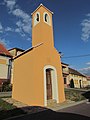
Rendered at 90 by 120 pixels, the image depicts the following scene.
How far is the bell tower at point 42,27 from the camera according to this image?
1341 cm

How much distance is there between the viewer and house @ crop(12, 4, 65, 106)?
11394 mm

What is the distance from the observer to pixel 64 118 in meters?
7.62

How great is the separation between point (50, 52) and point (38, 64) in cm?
234

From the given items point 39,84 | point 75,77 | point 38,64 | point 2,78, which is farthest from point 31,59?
point 75,77

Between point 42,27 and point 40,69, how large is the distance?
14.4 feet

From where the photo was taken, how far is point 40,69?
468 inches

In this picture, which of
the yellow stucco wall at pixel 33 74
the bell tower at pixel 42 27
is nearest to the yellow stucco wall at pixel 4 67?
the yellow stucco wall at pixel 33 74

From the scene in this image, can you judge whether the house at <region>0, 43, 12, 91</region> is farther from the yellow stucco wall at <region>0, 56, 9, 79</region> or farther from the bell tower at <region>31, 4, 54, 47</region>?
the bell tower at <region>31, 4, 54, 47</region>

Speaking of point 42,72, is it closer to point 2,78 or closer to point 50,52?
point 50,52

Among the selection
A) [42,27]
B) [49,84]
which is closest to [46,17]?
[42,27]

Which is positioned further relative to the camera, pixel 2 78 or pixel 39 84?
pixel 2 78

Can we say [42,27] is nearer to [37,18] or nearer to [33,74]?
[37,18]

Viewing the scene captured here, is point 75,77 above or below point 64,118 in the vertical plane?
above

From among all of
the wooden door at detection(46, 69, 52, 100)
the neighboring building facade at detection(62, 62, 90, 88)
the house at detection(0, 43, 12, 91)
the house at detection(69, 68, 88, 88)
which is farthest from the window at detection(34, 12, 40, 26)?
the house at detection(69, 68, 88, 88)
